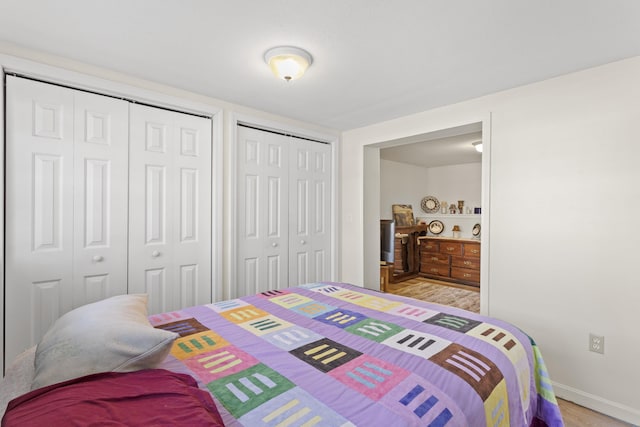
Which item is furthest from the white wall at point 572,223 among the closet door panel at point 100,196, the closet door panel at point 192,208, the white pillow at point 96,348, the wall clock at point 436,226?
the wall clock at point 436,226

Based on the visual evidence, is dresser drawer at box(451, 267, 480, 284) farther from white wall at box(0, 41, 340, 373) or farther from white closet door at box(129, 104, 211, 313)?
white closet door at box(129, 104, 211, 313)

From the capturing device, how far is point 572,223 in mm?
2273

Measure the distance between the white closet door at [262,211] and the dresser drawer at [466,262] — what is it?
3.80 metres

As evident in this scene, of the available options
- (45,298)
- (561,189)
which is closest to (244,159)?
(45,298)

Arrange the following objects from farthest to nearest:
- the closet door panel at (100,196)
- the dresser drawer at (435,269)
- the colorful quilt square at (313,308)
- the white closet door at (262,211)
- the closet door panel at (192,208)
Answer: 1. the dresser drawer at (435,269)
2. the white closet door at (262,211)
3. the closet door panel at (192,208)
4. the closet door panel at (100,196)
5. the colorful quilt square at (313,308)

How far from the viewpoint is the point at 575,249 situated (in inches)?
89.1

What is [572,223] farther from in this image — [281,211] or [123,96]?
[123,96]

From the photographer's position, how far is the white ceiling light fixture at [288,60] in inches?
77.1

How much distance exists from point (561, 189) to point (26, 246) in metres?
3.83

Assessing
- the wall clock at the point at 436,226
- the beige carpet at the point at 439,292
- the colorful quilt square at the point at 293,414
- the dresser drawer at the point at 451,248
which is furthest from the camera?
the wall clock at the point at 436,226

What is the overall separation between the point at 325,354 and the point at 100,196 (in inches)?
82.4

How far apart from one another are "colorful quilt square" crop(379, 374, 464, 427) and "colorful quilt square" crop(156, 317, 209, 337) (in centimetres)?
101

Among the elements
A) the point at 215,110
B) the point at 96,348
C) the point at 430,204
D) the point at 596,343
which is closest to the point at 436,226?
the point at 430,204

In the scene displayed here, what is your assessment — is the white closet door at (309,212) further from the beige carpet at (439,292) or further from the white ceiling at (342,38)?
the beige carpet at (439,292)
